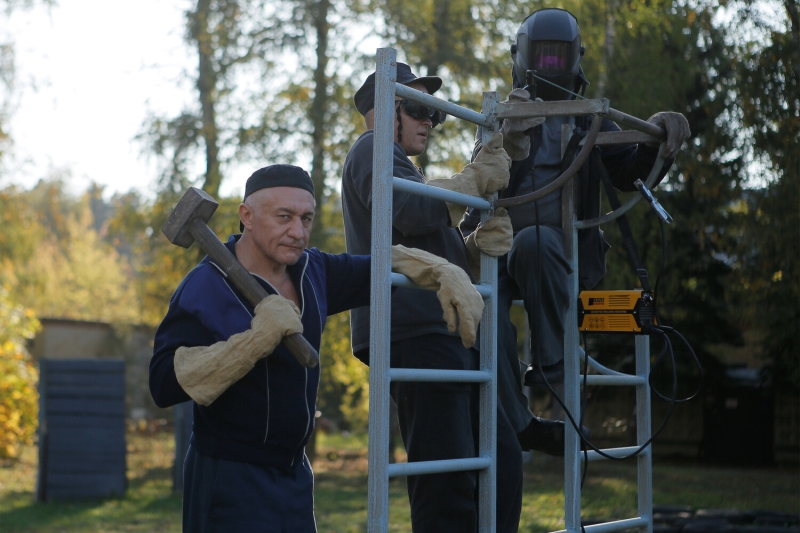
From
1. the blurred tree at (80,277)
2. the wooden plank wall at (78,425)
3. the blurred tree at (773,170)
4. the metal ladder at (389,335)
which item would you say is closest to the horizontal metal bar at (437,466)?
the metal ladder at (389,335)

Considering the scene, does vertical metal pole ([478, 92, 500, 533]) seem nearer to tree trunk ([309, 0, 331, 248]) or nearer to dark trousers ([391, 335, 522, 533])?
dark trousers ([391, 335, 522, 533])

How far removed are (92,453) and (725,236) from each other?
842cm

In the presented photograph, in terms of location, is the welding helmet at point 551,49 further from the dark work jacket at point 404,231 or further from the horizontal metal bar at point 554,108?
the dark work jacket at point 404,231

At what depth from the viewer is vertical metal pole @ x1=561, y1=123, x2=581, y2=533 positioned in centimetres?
367

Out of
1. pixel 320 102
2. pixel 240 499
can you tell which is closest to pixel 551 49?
pixel 240 499

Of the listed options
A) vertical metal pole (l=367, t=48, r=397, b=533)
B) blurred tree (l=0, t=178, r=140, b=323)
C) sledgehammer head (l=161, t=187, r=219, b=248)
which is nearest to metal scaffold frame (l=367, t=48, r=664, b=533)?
vertical metal pole (l=367, t=48, r=397, b=533)

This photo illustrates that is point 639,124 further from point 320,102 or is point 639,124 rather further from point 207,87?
point 207,87

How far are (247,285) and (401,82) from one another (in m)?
1.12

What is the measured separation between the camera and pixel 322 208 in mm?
13531

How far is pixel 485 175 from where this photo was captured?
3.28m

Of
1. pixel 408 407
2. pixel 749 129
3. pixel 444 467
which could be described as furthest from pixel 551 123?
pixel 749 129

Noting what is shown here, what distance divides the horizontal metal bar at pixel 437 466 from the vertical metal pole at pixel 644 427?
1325mm

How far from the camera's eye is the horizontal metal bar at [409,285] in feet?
9.81

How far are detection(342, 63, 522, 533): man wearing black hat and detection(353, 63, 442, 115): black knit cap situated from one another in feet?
0.48
